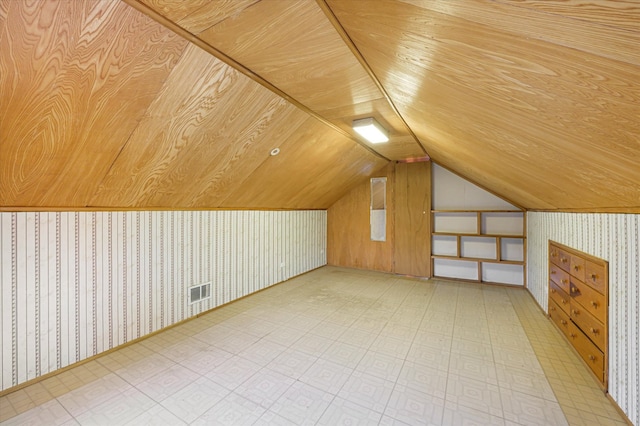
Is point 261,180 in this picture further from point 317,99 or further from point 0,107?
point 0,107

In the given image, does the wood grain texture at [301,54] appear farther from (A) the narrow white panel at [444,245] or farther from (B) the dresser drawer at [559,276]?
(A) the narrow white panel at [444,245]

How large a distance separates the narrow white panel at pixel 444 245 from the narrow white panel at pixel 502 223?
0.54m

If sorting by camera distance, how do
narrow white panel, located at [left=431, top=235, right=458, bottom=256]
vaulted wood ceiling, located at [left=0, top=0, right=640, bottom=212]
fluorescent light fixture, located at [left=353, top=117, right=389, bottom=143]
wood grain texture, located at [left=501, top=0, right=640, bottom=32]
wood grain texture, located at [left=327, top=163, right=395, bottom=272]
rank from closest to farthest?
wood grain texture, located at [left=501, top=0, right=640, bottom=32], vaulted wood ceiling, located at [left=0, top=0, right=640, bottom=212], fluorescent light fixture, located at [left=353, top=117, right=389, bottom=143], narrow white panel, located at [left=431, top=235, right=458, bottom=256], wood grain texture, located at [left=327, top=163, right=395, bottom=272]

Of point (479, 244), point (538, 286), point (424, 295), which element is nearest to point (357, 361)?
point (424, 295)

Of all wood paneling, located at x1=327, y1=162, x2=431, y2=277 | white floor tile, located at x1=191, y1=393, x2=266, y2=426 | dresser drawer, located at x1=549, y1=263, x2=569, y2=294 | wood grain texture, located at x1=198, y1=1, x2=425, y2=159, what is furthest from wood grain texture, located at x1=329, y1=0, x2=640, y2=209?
wood paneling, located at x1=327, y1=162, x2=431, y2=277

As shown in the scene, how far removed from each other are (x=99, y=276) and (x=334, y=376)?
2.36m

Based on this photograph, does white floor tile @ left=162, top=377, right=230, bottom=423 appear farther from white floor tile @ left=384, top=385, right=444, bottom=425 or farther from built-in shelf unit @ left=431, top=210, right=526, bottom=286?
built-in shelf unit @ left=431, top=210, right=526, bottom=286

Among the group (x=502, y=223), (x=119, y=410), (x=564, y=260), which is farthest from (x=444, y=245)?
(x=119, y=410)

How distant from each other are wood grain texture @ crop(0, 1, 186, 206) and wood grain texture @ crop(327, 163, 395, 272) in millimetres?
4602

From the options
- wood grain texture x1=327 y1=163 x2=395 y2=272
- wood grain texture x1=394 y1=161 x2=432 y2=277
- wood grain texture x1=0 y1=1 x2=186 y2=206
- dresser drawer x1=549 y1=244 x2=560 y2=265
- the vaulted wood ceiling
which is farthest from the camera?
wood grain texture x1=327 y1=163 x2=395 y2=272

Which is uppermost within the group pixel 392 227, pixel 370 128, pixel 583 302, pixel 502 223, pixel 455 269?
pixel 370 128

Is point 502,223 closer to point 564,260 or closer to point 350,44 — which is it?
point 564,260

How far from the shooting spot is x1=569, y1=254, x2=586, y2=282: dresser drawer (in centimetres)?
240

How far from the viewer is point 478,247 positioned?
15.9ft
